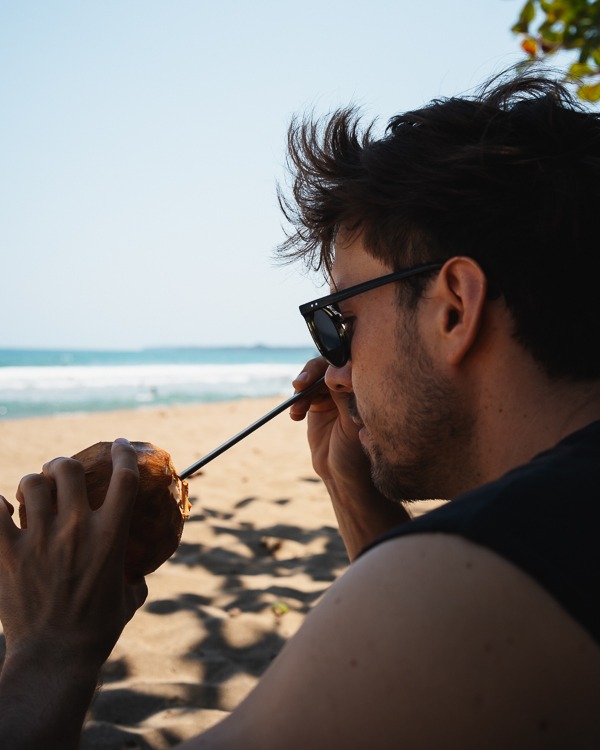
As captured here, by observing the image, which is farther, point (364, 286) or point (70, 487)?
point (364, 286)

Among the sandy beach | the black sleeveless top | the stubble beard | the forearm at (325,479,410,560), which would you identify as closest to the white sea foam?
the sandy beach

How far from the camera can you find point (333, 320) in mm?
1822

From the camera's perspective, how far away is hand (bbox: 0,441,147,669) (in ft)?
4.53

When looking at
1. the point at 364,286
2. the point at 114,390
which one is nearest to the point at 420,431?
the point at 364,286

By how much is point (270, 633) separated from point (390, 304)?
6.80ft

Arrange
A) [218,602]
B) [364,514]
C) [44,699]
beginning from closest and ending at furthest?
[44,699]
[364,514]
[218,602]

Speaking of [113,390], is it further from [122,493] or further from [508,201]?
[508,201]

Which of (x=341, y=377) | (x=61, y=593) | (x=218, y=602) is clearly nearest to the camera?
(x=61, y=593)

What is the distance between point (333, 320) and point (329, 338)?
A: 0.06 m

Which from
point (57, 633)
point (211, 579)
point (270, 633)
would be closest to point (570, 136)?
point (57, 633)

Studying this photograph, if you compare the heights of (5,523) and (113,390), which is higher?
(5,523)

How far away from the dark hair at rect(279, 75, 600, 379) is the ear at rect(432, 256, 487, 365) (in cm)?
4

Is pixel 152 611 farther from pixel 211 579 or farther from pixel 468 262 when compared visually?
pixel 468 262

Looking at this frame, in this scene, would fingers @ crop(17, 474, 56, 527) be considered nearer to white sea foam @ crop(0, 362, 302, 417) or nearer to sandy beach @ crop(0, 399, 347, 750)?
sandy beach @ crop(0, 399, 347, 750)
